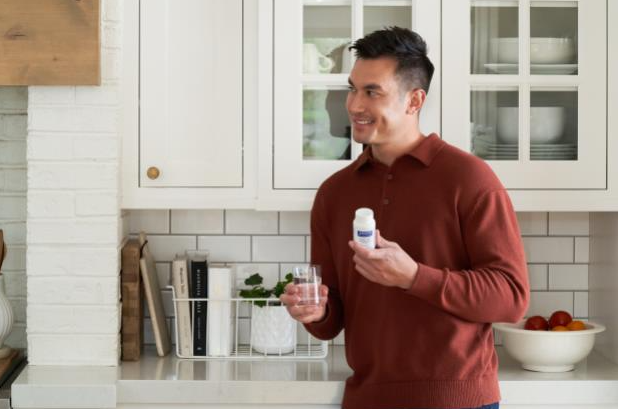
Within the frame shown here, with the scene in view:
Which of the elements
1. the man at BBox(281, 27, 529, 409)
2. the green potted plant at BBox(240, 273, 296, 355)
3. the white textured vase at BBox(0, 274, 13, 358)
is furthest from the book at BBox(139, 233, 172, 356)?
the man at BBox(281, 27, 529, 409)

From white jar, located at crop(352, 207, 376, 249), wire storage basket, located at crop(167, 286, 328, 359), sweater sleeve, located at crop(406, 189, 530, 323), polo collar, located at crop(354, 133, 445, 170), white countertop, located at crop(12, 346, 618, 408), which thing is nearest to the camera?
white jar, located at crop(352, 207, 376, 249)

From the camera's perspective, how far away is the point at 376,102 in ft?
8.01

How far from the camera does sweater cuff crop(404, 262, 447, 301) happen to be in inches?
88.1

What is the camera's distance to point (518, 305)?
2.32 m

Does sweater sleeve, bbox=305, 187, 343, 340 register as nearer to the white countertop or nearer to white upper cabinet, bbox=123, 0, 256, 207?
the white countertop

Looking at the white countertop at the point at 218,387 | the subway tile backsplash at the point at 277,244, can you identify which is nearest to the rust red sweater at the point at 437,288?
the white countertop at the point at 218,387

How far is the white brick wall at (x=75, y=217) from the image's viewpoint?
2.90m

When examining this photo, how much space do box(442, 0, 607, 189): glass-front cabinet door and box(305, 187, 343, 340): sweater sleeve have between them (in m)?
0.56

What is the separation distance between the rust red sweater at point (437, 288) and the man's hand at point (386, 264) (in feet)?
0.10

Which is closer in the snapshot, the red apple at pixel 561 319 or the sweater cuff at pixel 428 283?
the sweater cuff at pixel 428 283

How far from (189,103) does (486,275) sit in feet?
3.82

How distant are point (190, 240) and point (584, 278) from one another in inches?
52.3

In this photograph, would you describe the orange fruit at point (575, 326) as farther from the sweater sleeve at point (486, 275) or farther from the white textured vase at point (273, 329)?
the white textured vase at point (273, 329)

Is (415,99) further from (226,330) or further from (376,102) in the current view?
(226,330)
